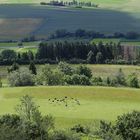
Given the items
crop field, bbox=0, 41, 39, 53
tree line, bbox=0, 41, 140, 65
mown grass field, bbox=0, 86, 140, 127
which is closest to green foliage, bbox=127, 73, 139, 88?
mown grass field, bbox=0, 86, 140, 127

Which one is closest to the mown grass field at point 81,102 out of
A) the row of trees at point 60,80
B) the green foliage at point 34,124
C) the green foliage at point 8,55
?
the green foliage at point 34,124

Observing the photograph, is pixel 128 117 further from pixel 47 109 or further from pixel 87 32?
pixel 87 32

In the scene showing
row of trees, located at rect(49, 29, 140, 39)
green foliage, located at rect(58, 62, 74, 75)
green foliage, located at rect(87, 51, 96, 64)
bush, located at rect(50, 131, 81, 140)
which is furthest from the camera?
row of trees, located at rect(49, 29, 140, 39)

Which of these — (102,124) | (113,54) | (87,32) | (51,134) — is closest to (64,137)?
(51,134)

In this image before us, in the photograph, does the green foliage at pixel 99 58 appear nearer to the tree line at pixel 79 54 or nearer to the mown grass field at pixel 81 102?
the tree line at pixel 79 54

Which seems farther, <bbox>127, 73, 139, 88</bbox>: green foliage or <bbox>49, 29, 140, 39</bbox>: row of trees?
<bbox>49, 29, 140, 39</bbox>: row of trees

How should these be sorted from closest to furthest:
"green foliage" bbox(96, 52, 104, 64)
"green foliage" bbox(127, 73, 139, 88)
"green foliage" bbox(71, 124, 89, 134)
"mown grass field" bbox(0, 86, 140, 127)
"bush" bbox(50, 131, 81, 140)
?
"bush" bbox(50, 131, 81, 140), "green foliage" bbox(71, 124, 89, 134), "mown grass field" bbox(0, 86, 140, 127), "green foliage" bbox(127, 73, 139, 88), "green foliage" bbox(96, 52, 104, 64)

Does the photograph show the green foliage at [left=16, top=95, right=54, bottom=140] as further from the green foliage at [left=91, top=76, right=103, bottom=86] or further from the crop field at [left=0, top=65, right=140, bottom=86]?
the crop field at [left=0, top=65, right=140, bottom=86]

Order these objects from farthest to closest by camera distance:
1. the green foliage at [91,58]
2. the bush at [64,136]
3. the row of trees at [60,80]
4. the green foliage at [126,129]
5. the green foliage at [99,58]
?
the green foliage at [91,58], the green foliage at [99,58], the row of trees at [60,80], the green foliage at [126,129], the bush at [64,136]

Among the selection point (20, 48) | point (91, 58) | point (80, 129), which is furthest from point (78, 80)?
point (20, 48)
